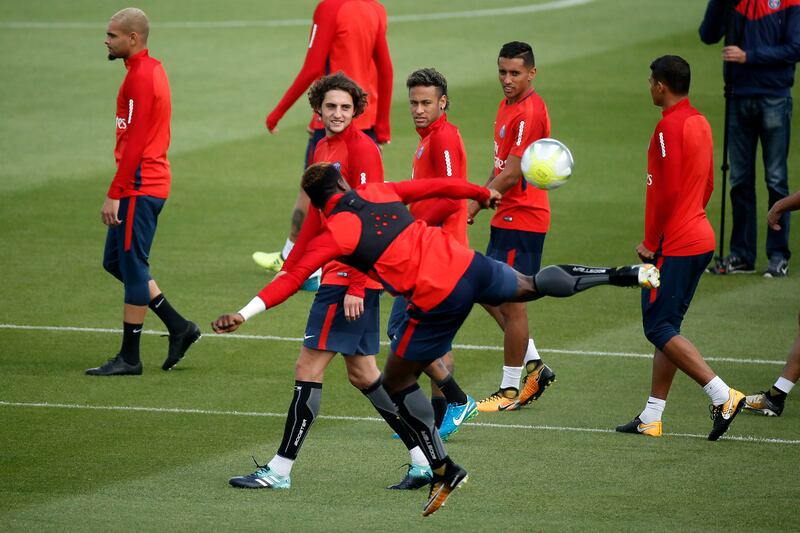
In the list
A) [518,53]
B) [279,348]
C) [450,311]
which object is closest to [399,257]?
[450,311]

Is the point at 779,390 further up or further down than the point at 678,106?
further down

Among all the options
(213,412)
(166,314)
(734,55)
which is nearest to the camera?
(213,412)

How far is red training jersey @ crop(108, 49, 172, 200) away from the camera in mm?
11648

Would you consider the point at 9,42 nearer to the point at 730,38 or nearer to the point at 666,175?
the point at 730,38

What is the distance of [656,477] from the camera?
30.1ft

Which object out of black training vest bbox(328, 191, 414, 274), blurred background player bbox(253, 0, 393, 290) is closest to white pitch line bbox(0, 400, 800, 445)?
black training vest bbox(328, 191, 414, 274)

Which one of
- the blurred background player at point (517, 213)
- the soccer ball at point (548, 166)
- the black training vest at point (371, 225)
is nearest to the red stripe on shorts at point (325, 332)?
the black training vest at point (371, 225)

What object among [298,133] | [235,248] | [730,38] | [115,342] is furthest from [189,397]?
[298,133]

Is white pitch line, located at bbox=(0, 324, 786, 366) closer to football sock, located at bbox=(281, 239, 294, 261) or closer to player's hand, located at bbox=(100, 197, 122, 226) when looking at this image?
player's hand, located at bbox=(100, 197, 122, 226)

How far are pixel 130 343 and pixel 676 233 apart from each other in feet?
14.8

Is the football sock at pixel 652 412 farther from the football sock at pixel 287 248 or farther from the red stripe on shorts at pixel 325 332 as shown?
the football sock at pixel 287 248

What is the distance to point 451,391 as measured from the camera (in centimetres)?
1013

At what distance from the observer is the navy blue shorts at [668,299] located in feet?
33.2

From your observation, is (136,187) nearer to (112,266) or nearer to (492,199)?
(112,266)
